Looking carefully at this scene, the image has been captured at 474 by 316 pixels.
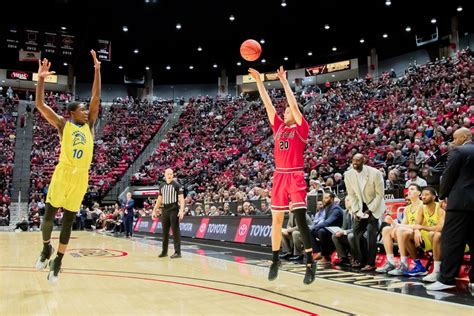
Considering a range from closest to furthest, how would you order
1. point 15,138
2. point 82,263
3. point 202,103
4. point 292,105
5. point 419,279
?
point 292,105 < point 419,279 < point 82,263 < point 15,138 < point 202,103

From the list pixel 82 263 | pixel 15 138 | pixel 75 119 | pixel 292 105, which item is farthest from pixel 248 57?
pixel 15 138

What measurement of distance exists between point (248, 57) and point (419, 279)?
12.0 feet

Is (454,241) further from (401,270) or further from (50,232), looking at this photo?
(50,232)

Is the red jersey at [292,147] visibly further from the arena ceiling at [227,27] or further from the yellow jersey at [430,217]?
the arena ceiling at [227,27]

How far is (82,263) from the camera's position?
7.21m

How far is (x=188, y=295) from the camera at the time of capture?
438cm

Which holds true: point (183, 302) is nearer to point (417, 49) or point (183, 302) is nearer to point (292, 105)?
point (292, 105)

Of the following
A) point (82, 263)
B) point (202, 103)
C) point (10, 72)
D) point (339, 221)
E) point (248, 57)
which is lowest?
point (82, 263)

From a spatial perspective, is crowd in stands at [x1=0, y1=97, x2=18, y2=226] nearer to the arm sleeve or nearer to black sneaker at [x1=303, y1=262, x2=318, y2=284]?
the arm sleeve

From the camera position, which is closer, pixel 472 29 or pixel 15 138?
pixel 472 29

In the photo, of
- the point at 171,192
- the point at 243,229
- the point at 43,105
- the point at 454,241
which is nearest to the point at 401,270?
the point at 454,241

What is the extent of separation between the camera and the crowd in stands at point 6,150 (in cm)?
2356

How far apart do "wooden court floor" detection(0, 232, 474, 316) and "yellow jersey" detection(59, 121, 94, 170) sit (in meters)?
1.38

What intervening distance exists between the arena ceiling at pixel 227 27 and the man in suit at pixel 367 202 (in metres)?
20.1
